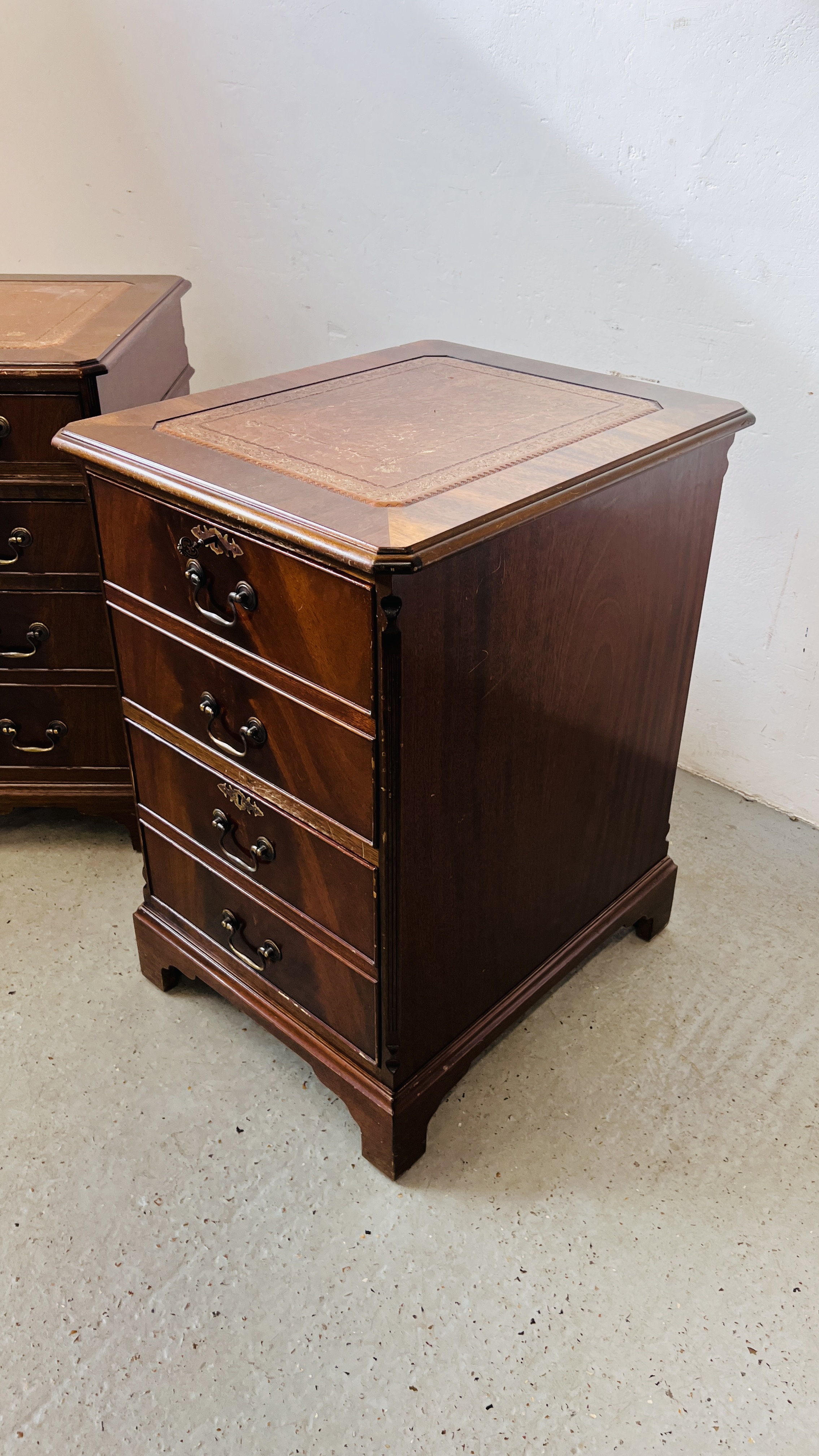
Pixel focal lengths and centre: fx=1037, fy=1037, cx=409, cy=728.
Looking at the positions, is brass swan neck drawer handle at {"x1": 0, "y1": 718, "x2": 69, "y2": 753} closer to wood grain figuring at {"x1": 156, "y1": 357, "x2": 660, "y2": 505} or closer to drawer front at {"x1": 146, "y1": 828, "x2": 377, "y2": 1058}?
drawer front at {"x1": 146, "y1": 828, "x2": 377, "y2": 1058}

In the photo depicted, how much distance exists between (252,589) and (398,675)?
0.69 feet

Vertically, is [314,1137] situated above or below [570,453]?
below

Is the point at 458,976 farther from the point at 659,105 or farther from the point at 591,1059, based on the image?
the point at 659,105

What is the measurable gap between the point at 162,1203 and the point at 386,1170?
29cm

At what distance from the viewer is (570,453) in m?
1.19

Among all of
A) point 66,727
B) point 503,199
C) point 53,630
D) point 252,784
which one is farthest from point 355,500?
point 503,199

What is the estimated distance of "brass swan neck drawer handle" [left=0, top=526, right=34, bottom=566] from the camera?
5.42 feet

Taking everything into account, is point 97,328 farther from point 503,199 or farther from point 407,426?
point 503,199

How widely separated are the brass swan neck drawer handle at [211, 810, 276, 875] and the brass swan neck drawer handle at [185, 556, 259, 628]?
281 mm

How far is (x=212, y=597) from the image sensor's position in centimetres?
120

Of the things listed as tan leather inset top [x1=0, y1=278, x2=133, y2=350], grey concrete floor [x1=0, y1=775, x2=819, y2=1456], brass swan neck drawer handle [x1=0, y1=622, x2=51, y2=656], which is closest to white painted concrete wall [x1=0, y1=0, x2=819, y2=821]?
tan leather inset top [x1=0, y1=278, x2=133, y2=350]

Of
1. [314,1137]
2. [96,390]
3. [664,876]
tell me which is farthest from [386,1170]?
[96,390]

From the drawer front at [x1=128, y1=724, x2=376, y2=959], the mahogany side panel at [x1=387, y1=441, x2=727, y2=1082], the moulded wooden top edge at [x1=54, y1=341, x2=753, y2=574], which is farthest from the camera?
the drawer front at [x1=128, y1=724, x2=376, y2=959]

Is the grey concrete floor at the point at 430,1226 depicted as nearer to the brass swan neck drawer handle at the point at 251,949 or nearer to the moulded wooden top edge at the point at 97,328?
the brass swan neck drawer handle at the point at 251,949
